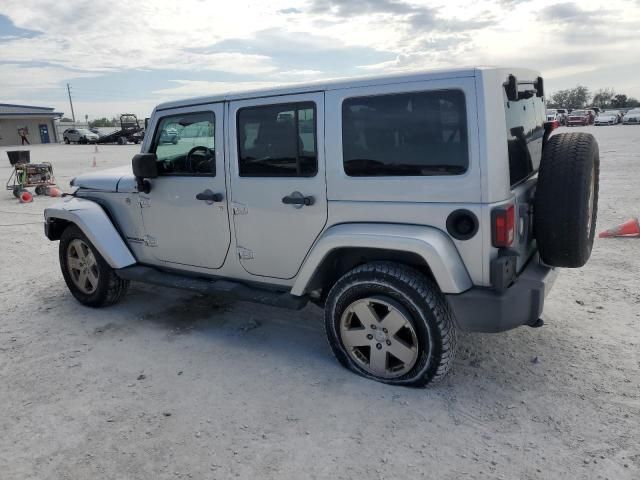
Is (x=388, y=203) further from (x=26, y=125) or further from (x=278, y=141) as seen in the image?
(x=26, y=125)

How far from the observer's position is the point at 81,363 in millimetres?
3791

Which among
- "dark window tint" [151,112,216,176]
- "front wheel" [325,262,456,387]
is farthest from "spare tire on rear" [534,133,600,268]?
"dark window tint" [151,112,216,176]

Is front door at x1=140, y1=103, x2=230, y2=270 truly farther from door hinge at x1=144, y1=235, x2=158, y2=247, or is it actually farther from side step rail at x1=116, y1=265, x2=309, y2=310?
side step rail at x1=116, y1=265, x2=309, y2=310

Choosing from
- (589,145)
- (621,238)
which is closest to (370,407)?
(589,145)

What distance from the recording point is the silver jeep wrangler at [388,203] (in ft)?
9.40

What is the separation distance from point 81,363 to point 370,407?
2243 mm

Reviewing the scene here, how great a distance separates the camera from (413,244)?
290 centimetres

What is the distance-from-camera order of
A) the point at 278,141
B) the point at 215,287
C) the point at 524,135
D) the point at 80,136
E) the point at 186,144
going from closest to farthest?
1. the point at 524,135
2. the point at 278,141
3. the point at 215,287
4. the point at 186,144
5. the point at 80,136

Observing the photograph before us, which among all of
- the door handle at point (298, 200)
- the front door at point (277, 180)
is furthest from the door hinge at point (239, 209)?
the door handle at point (298, 200)

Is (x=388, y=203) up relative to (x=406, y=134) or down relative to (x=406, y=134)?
down

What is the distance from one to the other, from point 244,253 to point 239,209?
0.35 m

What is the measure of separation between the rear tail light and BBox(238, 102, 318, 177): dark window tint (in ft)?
3.95

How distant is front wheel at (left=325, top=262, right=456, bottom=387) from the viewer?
10.00ft

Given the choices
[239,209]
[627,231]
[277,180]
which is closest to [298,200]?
[277,180]
